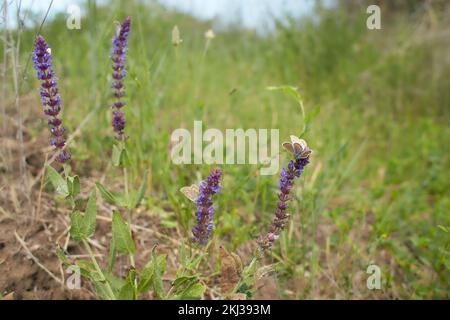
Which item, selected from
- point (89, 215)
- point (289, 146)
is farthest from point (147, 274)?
point (289, 146)

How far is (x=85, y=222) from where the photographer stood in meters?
1.38

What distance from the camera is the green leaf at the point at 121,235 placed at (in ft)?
A: 4.52

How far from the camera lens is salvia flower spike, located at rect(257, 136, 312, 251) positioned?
4.02ft

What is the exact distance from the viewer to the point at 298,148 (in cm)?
123

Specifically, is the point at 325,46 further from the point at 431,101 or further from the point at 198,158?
the point at 198,158

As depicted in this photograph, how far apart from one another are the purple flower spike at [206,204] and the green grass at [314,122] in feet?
1.16

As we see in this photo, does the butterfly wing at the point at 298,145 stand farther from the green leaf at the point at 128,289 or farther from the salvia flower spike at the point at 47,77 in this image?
the salvia flower spike at the point at 47,77

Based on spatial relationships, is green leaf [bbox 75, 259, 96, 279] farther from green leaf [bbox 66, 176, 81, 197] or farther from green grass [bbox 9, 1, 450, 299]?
green grass [bbox 9, 1, 450, 299]

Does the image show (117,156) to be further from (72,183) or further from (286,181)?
(286,181)

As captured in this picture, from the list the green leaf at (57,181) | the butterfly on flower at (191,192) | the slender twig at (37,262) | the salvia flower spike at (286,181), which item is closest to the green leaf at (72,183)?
the green leaf at (57,181)

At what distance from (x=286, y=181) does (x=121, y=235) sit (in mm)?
558

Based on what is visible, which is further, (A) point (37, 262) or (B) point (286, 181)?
(A) point (37, 262)

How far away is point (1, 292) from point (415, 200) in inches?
92.7

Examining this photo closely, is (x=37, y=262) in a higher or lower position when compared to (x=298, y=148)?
lower
